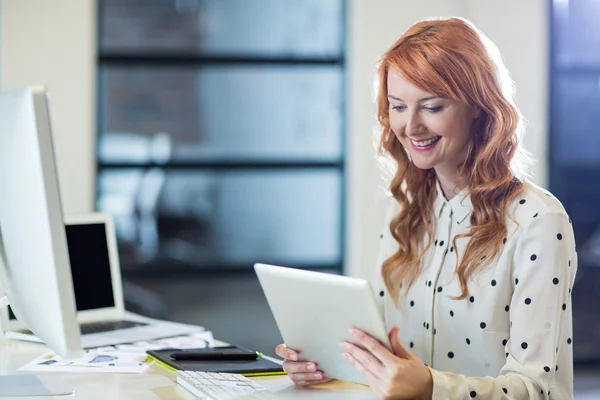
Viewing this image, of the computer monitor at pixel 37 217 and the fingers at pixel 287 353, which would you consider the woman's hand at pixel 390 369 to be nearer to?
the fingers at pixel 287 353

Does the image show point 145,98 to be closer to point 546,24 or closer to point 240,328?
point 240,328

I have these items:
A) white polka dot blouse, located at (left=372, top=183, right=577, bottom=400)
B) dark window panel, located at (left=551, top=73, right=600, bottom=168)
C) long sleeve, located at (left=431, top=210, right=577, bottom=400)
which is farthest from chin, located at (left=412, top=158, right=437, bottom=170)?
dark window panel, located at (left=551, top=73, right=600, bottom=168)

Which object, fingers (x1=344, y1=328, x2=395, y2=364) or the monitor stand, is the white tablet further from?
the monitor stand

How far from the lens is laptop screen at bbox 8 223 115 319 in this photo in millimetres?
2316

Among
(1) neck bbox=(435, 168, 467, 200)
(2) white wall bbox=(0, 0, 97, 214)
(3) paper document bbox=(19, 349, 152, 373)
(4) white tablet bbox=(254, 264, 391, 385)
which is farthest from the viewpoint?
(2) white wall bbox=(0, 0, 97, 214)

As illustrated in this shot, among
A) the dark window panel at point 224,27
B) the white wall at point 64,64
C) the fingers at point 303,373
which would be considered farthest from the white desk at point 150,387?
the dark window panel at point 224,27

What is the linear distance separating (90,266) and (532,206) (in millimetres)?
1229

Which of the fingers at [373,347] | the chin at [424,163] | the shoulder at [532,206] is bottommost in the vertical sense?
the fingers at [373,347]

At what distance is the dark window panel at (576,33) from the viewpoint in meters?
4.44

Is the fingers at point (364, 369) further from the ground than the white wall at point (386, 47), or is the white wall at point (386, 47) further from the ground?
the white wall at point (386, 47)

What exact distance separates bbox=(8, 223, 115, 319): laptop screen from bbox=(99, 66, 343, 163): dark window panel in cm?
198

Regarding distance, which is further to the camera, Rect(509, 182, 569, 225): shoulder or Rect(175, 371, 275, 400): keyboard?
Rect(509, 182, 569, 225): shoulder

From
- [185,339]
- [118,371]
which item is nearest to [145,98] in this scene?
[185,339]

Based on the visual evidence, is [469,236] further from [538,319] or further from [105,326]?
[105,326]
